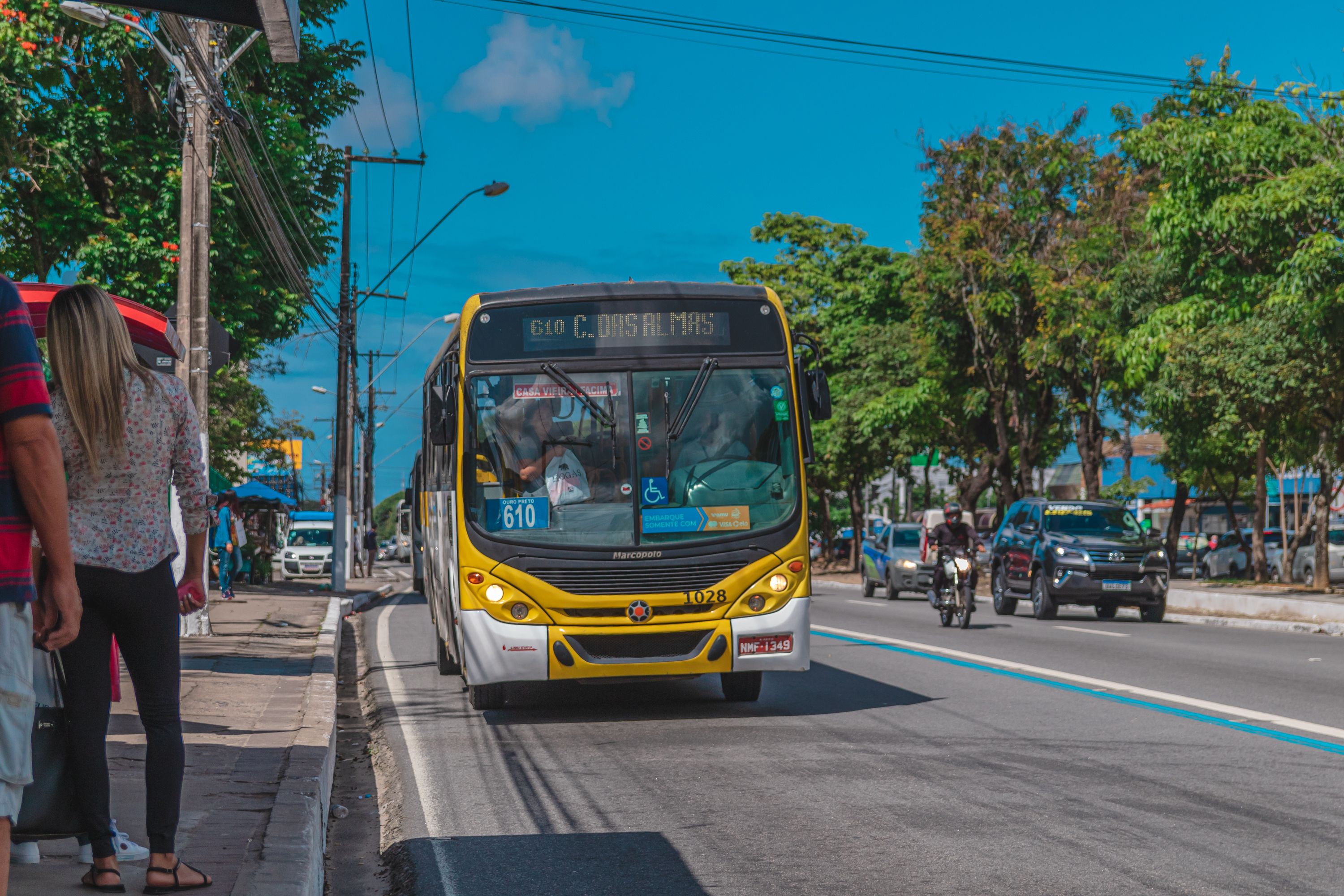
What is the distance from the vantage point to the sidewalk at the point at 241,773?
4805 millimetres

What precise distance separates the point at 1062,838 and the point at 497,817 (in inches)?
102

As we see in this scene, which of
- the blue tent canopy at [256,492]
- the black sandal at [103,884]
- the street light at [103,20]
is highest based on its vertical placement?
the street light at [103,20]

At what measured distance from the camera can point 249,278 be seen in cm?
2295

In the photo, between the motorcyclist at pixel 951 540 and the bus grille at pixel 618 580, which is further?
the motorcyclist at pixel 951 540

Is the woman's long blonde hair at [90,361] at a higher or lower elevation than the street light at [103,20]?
lower

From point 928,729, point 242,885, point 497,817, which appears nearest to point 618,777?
point 497,817

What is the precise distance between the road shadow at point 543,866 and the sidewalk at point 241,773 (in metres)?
0.44

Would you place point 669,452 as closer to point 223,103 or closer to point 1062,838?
point 1062,838

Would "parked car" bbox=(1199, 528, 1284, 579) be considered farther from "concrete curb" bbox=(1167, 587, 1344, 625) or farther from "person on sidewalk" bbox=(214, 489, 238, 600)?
"person on sidewalk" bbox=(214, 489, 238, 600)

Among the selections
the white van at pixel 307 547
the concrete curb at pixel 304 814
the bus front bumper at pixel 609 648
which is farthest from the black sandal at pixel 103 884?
the white van at pixel 307 547

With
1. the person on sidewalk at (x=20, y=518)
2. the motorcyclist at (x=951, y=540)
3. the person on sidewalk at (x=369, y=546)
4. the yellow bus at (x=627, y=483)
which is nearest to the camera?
the person on sidewalk at (x=20, y=518)

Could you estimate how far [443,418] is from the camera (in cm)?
1013

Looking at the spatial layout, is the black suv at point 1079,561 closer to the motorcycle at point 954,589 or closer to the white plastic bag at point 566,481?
the motorcycle at point 954,589

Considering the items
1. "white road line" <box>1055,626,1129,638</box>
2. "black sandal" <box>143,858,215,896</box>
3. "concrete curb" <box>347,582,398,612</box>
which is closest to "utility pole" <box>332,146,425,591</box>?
"concrete curb" <box>347,582,398,612</box>
